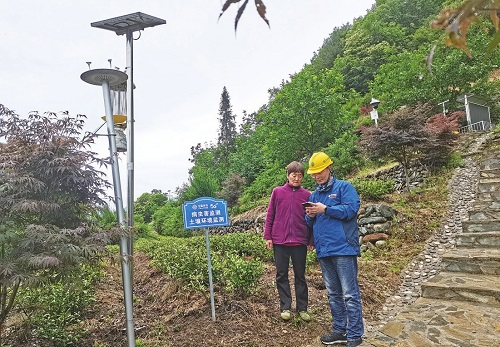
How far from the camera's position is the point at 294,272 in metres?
3.17

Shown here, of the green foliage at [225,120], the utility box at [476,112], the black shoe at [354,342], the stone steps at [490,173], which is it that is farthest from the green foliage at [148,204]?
the black shoe at [354,342]

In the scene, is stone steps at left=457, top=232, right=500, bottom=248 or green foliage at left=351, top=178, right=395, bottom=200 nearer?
stone steps at left=457, top=232, right=500, bottom=248

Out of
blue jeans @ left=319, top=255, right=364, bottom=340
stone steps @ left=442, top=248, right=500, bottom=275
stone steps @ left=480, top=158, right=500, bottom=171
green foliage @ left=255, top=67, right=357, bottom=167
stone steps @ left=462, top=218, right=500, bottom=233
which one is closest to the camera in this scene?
blue jeans @ left=319, top=255, right=364, bottom=340

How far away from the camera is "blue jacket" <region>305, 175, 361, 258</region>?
2596 mm

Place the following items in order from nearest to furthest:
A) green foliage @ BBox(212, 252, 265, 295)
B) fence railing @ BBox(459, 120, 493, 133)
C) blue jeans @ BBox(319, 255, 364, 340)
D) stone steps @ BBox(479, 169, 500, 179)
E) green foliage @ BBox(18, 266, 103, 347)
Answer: blue jeans @ BBox(319, 255, 364, 340)
green foliage @ BBox(18, 266, 103, 347)
green foliage @ BBox(212, 252, 265, 295)
stone steps @ BBox(479, 169, 500, 179)
fence railing @ BBox(459, 120, 493, 133)

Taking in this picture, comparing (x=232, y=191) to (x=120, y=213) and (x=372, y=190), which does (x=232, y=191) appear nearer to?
(x=372, y=190)

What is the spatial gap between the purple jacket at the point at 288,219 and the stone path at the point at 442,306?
3.31ft

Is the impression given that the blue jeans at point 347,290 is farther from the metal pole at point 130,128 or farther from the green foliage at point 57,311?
the green foliage at point 57,311

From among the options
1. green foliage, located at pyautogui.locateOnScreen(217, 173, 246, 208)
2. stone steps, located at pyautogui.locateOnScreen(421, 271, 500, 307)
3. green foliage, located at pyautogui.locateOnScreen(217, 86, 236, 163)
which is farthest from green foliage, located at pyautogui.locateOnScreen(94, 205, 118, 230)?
green foliage, located at pyautogui.locateOnScreen(217, 86, 236, 163)

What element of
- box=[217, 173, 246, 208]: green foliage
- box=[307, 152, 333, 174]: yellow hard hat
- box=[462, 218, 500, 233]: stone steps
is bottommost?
box=[462, 218, 500, 233]: stone steps

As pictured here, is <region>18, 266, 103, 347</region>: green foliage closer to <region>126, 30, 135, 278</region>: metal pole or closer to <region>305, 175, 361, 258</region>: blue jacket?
<region>126, 30, 135, 278</region>: metal pole

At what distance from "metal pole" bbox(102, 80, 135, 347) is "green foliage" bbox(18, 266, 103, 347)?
289 millimetres

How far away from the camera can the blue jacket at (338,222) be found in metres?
2.60

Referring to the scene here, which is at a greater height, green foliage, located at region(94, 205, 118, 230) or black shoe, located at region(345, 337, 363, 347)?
green foliage, located at region(94, 205, 118, 230)
